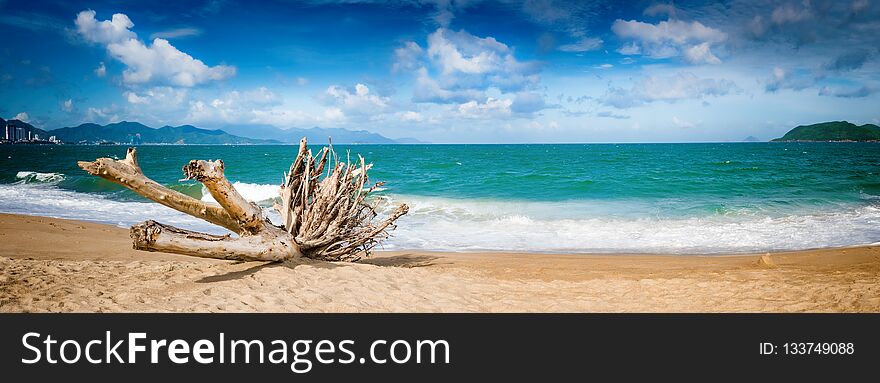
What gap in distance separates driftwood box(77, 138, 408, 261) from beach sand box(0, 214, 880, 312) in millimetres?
357

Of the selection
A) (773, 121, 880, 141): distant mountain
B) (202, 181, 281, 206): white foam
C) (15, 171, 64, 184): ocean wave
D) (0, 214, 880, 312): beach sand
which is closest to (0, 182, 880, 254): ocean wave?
(0, 214, 880, 312): beach sand

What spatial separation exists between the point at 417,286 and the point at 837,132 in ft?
767

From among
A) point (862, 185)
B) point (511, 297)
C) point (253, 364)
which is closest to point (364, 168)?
point (511, 297)

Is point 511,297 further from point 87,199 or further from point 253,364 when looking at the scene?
point 87,199

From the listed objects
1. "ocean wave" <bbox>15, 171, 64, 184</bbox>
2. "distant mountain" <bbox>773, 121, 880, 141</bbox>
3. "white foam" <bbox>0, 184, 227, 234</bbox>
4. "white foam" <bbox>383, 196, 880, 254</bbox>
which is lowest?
"white foam" <bbox>383, 196, 880, 254</bbox>

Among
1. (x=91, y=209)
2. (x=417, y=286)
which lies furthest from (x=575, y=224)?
(x=91, y=209)

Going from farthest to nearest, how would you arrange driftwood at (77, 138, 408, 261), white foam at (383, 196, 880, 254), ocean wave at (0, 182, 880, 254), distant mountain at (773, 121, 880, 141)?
distant mountain at (773, 121, 880, 141)
ocean wave at (0, 182, 880, 254)
white foam at (383, 196, 880, 254)
driftwood at (77, 138, 408, 261)

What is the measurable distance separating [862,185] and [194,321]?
1176 inches

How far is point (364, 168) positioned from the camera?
794 centimetres

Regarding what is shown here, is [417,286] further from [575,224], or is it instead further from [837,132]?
[837,132]

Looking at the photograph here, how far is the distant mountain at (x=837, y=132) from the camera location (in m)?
172

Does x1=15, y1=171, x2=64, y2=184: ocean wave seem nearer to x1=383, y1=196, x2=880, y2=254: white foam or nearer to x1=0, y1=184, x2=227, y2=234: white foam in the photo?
x1=0, y1=184, x2=227, y2=234: white foam

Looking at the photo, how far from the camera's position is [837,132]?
184m

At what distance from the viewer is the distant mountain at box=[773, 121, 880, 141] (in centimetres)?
17188
